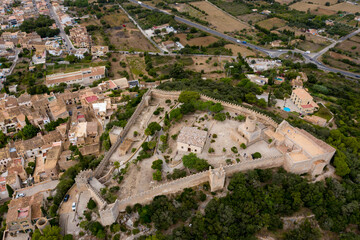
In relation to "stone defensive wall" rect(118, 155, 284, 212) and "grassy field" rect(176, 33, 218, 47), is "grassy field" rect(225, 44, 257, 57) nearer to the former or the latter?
"grassy field" rect(176, 33, 218, 47)

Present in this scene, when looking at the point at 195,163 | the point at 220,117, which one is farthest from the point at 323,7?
the point at 195,163

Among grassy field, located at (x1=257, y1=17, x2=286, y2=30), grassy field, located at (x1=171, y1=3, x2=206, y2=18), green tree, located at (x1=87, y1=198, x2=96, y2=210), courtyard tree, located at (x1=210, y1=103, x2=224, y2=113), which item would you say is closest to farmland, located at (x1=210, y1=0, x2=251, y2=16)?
grassy field, located at (x1=257, y1=17, x2=286, y2=30)

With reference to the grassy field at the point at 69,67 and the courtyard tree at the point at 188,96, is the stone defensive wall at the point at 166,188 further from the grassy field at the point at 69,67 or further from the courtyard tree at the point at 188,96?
the grassy field at the point at 69,67

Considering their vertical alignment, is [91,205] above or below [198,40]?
above

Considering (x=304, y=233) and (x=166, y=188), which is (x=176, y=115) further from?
(x=304, y=233)

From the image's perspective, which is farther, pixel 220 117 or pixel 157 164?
pixel 220 117

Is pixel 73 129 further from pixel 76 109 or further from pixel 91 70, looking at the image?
pixel 91 70

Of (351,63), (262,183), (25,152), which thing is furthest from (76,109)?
(351,63)

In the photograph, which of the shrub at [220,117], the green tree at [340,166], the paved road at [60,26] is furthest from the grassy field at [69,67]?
the green tree at [340,166]
